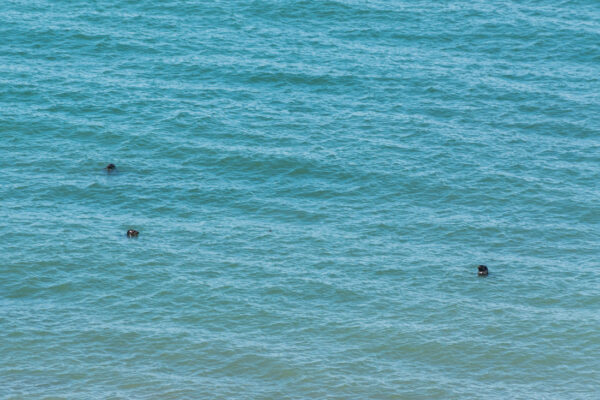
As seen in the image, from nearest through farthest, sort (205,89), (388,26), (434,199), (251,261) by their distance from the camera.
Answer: (251,261) < (434,199) < (205,89) < (388,26)

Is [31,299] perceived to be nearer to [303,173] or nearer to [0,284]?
[0,284]

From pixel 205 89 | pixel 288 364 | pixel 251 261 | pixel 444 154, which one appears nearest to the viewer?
pixel 288 364

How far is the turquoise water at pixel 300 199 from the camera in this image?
62094 millimetres

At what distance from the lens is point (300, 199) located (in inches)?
3174

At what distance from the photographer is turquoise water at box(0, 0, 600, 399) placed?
62.1m

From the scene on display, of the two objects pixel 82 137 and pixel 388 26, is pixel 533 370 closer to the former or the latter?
pixel 82 137

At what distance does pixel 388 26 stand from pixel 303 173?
102 ft

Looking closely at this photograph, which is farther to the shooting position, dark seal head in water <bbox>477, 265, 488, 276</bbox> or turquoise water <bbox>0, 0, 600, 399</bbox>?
dark seal head in water <bbox>477, 265, 488, 276</bbox>

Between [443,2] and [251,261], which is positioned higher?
[443,2]

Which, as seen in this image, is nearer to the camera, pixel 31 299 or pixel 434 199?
pixel 31 299

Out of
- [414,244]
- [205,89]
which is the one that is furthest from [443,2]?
[414,244]

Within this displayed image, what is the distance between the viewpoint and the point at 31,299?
67.8m

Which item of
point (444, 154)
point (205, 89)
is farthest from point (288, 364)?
point (205, 89)

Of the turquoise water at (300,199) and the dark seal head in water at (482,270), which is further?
the dark seal head in water at (482,270)
